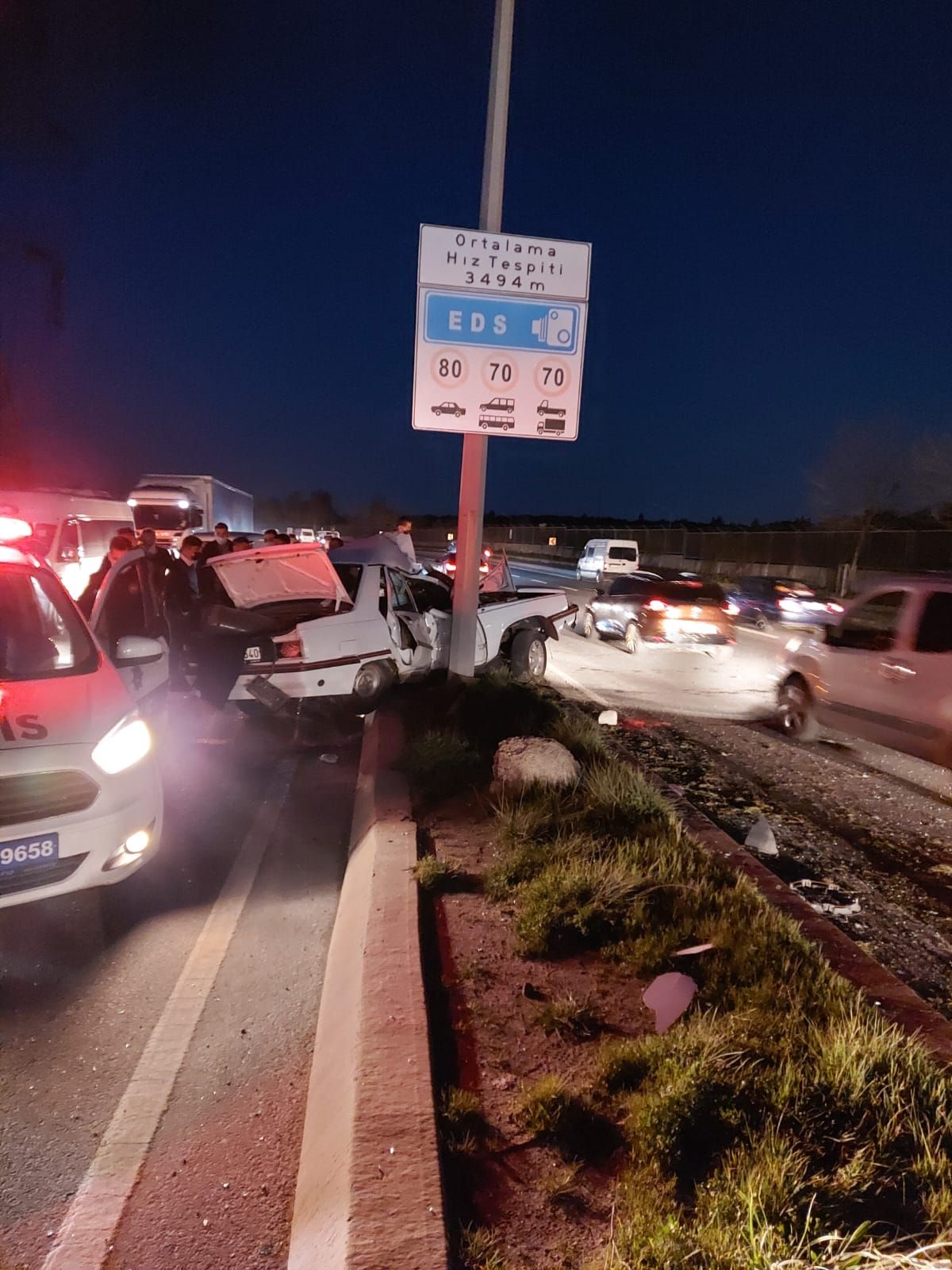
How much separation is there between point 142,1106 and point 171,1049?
0.36 meters

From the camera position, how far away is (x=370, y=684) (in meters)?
9.15

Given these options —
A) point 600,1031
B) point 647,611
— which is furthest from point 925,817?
point 647,611

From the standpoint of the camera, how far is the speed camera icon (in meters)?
9.05

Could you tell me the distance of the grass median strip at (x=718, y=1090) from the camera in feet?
7.53

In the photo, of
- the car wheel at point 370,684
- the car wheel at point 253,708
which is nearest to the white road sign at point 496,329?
the car wheel at point 370,684

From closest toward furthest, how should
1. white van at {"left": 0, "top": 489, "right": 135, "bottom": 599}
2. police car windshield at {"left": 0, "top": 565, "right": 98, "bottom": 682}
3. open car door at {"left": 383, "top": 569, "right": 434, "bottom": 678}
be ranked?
police car windshield at {"left": 0, "top": 565, "right": 98, "bottom": 682} → open car door at {"left": 383, "top": 569, "right": 434, "bottom": 678} → white van at {"left": 0, "top": 489, "right": 135, "bottom": 599}

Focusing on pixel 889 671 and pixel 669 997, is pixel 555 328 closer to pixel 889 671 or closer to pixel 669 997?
pixel 889 671

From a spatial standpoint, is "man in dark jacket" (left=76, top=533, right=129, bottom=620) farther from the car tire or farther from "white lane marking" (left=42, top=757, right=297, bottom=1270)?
the car tire

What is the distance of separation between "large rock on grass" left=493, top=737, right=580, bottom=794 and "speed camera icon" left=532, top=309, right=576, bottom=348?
14.9 feet

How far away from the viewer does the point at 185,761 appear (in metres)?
7.66

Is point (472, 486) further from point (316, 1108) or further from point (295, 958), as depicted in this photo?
point (316, 1108)

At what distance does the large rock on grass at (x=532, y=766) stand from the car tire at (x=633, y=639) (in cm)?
957

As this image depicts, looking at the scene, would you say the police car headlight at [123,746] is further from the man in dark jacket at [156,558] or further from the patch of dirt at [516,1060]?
the man in dark jacket at [156,558]

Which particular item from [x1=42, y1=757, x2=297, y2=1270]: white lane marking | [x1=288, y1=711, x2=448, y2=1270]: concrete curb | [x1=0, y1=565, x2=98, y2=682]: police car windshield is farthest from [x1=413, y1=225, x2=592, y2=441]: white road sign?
[x1=288, y1=711, x2=448, y2=1270]: concrete curb
